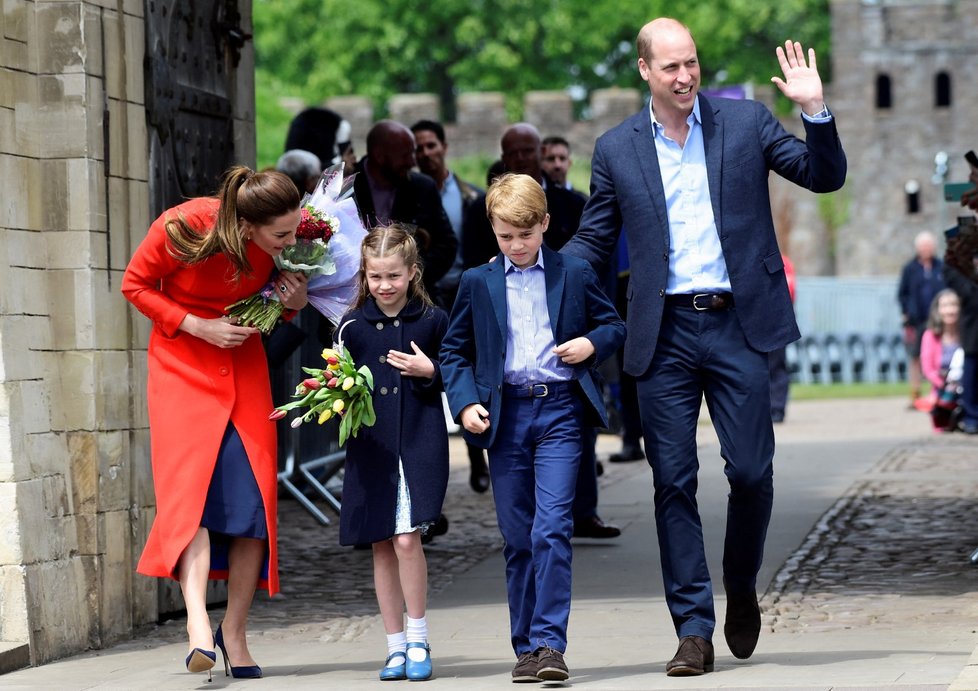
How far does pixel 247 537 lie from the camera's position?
6.48 metres

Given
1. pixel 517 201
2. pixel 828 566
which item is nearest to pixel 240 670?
pixel 517 201

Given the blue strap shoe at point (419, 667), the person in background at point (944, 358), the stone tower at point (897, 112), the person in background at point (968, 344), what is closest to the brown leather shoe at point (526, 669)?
the blue strap shoe at point (419, 667)

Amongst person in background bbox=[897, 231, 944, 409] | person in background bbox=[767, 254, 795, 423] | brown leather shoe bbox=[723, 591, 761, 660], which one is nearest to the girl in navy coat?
brown leather shoe bbox=[723, 591, 761, 660]

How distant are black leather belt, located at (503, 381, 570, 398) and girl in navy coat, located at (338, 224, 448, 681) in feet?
0.98

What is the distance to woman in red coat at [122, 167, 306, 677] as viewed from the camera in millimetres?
6391

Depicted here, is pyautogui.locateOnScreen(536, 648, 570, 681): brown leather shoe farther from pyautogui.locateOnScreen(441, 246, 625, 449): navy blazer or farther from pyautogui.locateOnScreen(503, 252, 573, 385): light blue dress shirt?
pyautogui.locateOnScreen(503, 252, 573, 385): light blue dress shirt

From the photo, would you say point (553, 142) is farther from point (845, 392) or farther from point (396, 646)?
point (845, 392)

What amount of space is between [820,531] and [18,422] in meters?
4.43

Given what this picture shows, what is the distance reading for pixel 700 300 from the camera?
6211 millimetres

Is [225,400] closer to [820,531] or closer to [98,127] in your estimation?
[98,127]

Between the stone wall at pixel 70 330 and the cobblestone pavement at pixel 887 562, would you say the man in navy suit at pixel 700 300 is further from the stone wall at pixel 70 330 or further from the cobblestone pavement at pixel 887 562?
the stone wall at pixel 70 330

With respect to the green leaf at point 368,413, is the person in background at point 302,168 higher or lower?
higher

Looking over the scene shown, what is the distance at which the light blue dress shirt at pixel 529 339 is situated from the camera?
623 centimetres

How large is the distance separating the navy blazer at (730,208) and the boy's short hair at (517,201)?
347 millimetres
